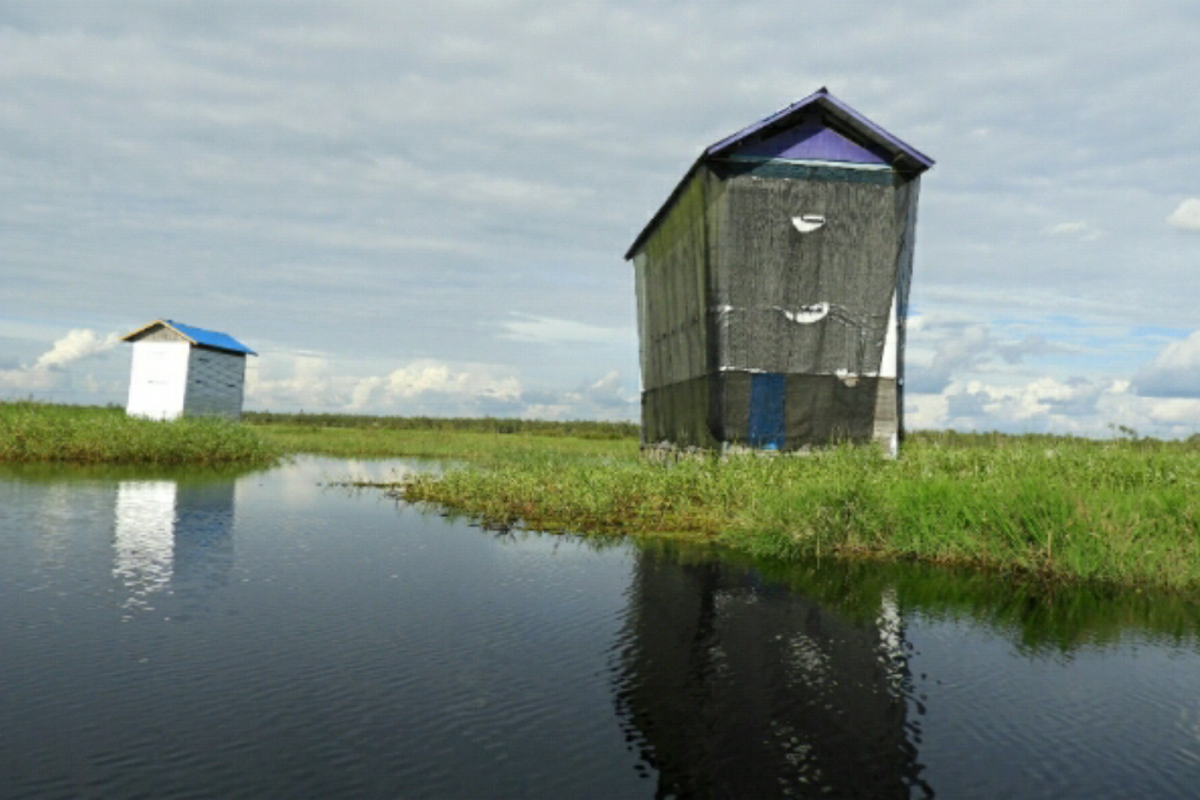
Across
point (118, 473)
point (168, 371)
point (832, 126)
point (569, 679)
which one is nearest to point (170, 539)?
point (569, 679)

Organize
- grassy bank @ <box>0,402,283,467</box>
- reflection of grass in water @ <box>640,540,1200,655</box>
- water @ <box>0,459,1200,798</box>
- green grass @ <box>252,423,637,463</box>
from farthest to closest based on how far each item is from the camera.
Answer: green grass @ <box>252,423,637,463</box>, grassy bank @ <box>0,402,283,467</box>, reflection of grass in water @ <box>640,540,1200,655</box>, water @ <box>0,459,1200,798</box>

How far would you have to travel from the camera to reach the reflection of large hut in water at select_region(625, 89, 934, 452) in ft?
58.0

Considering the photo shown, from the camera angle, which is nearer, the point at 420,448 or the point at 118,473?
the point at 118,473

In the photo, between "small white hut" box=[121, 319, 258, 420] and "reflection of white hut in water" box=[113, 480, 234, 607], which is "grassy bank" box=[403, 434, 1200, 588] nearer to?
"reflection of white hut in water" box=[113, 480, 234, 607]

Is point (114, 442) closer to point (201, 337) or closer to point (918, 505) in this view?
point (201, 337)

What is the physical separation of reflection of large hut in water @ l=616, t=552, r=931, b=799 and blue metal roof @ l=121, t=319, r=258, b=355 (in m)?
30.9

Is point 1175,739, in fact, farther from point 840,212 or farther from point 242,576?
point 840,212

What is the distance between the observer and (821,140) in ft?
58.6

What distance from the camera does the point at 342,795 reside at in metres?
4.41

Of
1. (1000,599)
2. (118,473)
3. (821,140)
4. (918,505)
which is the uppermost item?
(821,140)

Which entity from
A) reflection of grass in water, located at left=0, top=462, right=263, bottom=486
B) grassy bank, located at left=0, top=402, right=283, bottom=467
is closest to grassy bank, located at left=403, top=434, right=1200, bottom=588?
reflection of grass in water, located at left=0, top=462, right=263, bottom=486

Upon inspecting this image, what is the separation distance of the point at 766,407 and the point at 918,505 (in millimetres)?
6250

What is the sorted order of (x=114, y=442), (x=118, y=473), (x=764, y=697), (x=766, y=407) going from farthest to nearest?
1. (x=114, y=442)
2. (x=118, y=473)
3. (x=766, y=407)
4. (x=764, y=697)

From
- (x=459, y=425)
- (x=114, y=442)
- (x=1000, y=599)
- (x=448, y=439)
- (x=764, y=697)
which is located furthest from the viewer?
(x=459, y=425)
